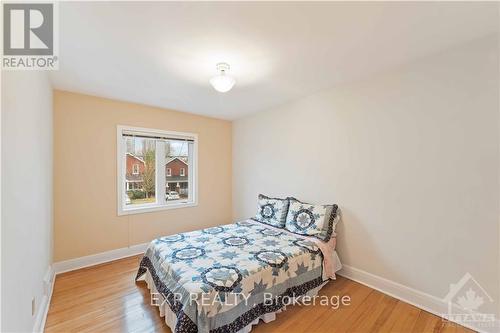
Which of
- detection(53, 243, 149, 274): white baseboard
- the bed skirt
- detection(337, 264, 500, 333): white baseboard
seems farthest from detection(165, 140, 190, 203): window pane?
detection(337, 264, 500, 333): white baseboard

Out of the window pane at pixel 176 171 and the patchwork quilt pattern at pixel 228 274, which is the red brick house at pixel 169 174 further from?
the patchwork quilt pattern at pixel 228 274

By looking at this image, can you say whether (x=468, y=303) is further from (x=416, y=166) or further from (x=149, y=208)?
(x=149, y=208)

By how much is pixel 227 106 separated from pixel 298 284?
2.68 meters

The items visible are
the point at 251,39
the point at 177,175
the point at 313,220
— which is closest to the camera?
the point at 251,39

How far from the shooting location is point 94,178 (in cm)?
296

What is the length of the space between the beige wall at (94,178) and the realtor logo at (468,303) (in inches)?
138

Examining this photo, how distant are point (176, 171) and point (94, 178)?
122 cm

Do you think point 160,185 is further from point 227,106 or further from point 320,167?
point 320,167

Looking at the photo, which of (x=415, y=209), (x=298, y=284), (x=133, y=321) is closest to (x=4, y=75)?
(x=133, y=321)

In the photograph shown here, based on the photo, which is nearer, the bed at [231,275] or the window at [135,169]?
the bed at [231,275]

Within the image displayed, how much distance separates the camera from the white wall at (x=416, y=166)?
174cm

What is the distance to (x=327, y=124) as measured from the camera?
281 cm

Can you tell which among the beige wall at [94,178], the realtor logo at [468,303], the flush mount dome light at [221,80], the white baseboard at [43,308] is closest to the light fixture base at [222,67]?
the flush mount dome light at [221,80]

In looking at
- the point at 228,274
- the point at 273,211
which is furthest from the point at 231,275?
the point at 273,211
